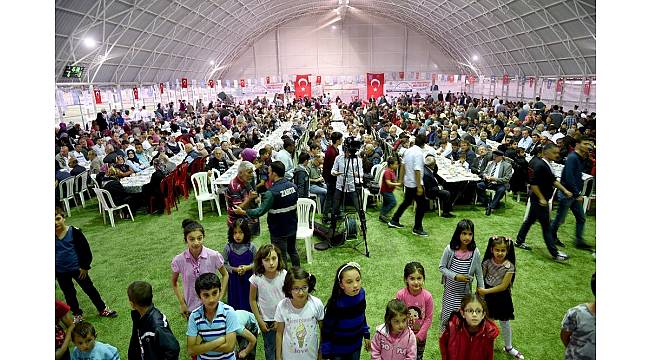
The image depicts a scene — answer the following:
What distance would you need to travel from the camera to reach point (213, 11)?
78.5 ft

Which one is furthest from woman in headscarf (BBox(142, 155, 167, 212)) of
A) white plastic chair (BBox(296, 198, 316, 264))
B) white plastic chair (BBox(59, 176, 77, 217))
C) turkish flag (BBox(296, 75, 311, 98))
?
turkish flag (BBox(296, 75, 311, 98))

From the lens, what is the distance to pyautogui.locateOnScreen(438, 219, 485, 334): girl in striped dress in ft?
11.1

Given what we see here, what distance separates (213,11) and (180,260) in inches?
931

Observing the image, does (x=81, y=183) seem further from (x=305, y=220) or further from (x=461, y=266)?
(x=461, y=266)

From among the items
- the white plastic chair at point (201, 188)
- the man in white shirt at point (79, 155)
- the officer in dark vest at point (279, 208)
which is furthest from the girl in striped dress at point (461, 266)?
the man in white shirt at point (79, 155)

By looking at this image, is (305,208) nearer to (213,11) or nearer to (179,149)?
(179,149)

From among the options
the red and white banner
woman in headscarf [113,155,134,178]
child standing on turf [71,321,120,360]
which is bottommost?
child standing on turf [71,321,120,360]

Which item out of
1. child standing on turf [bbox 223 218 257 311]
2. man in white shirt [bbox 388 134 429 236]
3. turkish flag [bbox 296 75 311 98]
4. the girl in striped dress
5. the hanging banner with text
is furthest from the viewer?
the hanging banner with text

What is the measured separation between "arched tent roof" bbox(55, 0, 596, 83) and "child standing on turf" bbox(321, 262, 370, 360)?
16.3 meters

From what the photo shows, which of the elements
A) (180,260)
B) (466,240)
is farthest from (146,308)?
(466,240)

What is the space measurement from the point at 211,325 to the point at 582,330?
231 centimetres

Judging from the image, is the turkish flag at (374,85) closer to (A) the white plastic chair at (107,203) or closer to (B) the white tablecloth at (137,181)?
(B) the white tablecloth at (137,181)

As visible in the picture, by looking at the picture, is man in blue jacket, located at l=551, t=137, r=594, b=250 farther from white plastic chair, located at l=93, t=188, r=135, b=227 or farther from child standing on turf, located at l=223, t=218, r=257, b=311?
white plastic chair, located at l=93, t=188, r=135, b=227

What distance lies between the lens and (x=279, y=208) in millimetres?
4219
